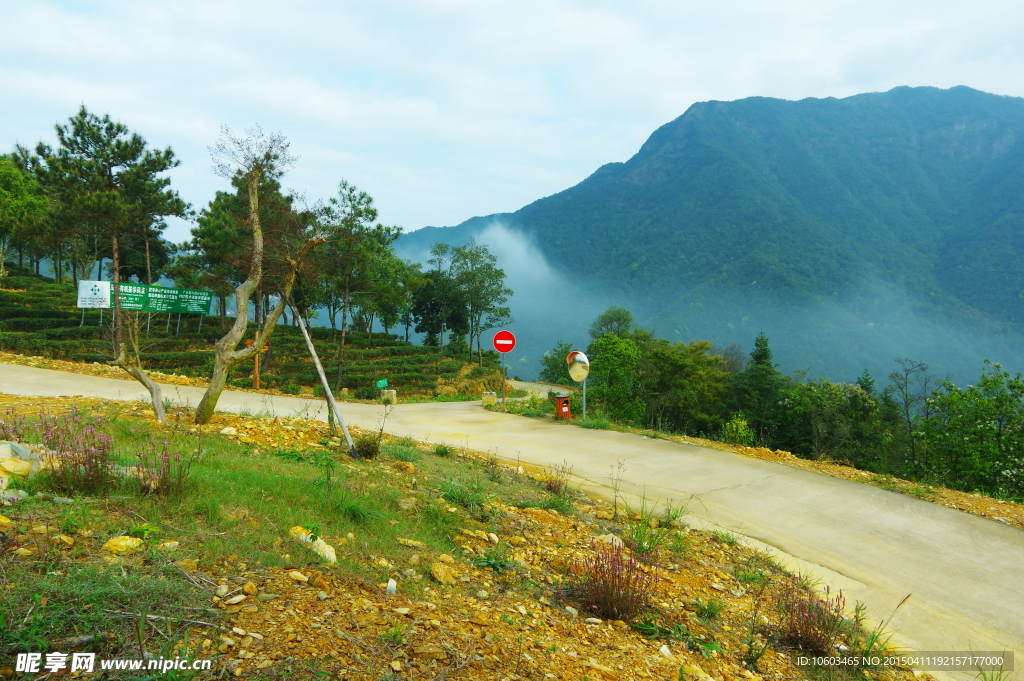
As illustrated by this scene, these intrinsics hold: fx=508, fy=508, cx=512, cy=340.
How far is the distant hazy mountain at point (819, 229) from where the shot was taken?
99125 millimetres

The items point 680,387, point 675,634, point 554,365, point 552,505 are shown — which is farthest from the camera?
point 554,365

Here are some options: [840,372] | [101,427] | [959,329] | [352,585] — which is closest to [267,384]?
[101,427]

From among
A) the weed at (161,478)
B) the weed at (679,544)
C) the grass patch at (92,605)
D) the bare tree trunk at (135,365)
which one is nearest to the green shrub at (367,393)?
the bare tree trunk at (135,365)

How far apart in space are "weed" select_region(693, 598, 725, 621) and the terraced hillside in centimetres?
1991

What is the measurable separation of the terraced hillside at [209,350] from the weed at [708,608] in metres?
19.9

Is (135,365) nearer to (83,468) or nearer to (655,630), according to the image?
(83,468)

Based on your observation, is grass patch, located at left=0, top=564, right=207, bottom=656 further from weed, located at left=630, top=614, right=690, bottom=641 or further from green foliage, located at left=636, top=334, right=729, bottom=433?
green foliage, located at left=636, top=334, right=729, bottom=433

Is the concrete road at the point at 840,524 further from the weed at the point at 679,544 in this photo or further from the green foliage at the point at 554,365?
the green foliage at the point at 554,365

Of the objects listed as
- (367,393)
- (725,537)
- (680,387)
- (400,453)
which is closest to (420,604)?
(725,537)

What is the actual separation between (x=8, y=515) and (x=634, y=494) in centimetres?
655

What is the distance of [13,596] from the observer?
2303 mm

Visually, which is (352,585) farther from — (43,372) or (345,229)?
(345,229)
